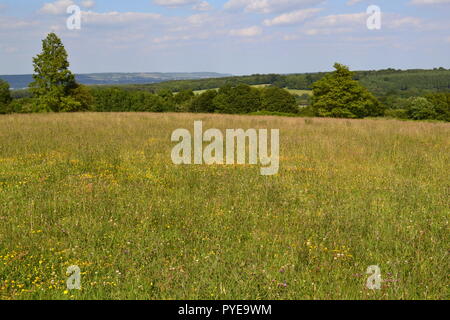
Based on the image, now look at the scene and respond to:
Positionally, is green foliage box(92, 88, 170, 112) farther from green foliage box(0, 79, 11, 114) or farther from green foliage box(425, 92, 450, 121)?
green foliage box(425, 92, 450, 121)

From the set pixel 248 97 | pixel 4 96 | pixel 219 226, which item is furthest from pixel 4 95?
pixel 219 226

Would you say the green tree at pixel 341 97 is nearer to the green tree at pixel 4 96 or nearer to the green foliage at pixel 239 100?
the green foliage at pixel 239 100

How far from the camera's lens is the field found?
3.78m

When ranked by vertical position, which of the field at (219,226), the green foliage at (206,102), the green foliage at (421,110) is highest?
the green foliage at (206,102)

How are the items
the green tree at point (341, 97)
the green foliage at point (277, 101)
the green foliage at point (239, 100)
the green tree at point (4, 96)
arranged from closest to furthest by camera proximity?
the green tree at point (341, 97), the green tree at point (4, 96), the green foliage at point (277, 101), the green foliage at point (239, 100)

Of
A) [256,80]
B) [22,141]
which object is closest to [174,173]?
[22,141]

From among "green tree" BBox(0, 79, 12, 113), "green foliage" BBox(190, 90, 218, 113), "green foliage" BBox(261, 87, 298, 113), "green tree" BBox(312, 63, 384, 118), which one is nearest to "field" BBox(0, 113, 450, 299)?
"green tree" BBox(312, 63, 384, 118)

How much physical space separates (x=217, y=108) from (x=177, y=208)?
225 ft

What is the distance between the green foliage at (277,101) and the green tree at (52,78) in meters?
40.7

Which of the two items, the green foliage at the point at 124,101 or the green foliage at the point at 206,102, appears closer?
the green foliage at the point at 206,102

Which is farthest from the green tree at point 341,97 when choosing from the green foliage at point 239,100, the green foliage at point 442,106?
the green foliage at point 442,106

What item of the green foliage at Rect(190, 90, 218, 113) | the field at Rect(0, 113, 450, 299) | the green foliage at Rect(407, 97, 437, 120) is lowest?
the field at Rect(0, 113, 450, 299)

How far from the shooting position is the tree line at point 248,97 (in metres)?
38.5
